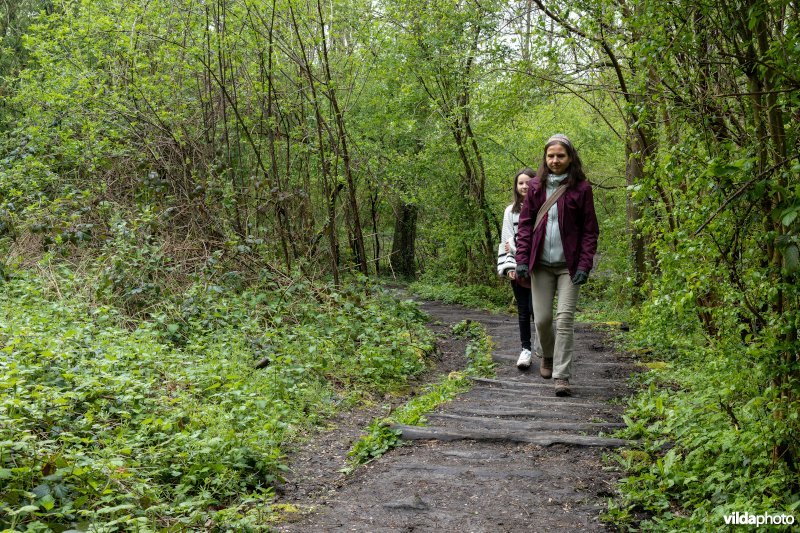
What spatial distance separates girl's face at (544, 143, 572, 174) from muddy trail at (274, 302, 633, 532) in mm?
1928

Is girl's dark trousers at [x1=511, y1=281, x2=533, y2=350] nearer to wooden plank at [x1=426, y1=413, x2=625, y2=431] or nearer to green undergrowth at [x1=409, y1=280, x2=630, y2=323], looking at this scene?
wooden plank at [x1=426, y1=413, x2=625, y2=431]

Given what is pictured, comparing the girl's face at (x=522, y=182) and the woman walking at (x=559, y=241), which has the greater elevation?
the girl's face at (x=522, y=182)

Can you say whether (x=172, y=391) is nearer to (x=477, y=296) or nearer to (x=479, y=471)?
(x=479, y=471)

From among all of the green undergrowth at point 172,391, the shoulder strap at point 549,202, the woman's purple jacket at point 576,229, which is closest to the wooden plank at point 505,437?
the green undergrowth at point 172,391

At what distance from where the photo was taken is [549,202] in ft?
20.1

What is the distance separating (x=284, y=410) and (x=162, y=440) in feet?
4.17

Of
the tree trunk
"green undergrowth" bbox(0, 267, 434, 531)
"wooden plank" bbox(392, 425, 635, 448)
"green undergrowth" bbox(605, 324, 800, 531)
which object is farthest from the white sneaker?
the tree trunk

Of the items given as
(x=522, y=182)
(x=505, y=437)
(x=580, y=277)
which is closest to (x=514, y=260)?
(x=522, y=182)

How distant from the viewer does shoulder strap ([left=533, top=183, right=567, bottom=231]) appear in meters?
6.07

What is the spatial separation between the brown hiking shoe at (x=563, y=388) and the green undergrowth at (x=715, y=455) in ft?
3.64

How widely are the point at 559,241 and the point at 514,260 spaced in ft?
4.25

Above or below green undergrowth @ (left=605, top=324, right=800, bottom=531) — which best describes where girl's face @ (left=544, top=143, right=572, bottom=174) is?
above

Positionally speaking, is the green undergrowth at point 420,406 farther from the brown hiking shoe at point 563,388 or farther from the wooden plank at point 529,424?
the brown hiking shoe at point 563,388

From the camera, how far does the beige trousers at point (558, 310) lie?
5.96 metres
